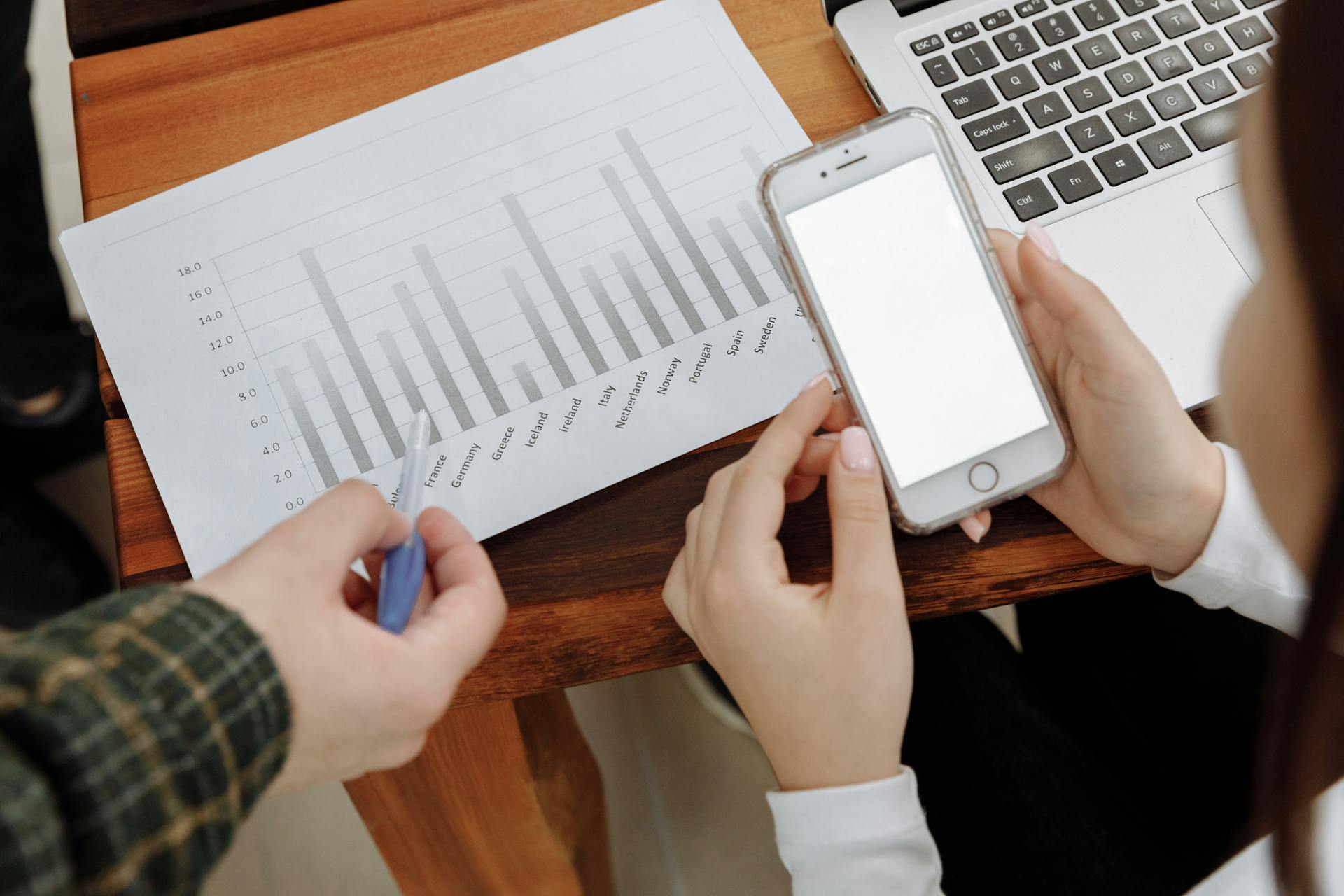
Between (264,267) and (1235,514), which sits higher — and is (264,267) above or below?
above

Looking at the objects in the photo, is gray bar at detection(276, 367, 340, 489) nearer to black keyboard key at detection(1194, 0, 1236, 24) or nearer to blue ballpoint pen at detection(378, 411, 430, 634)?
blue ballpoint pen at detection(378, 411, 430, 634)

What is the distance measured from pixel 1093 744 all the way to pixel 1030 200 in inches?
14.5

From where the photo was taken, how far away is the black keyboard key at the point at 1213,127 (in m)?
0.51

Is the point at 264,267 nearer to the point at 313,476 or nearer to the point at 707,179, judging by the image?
the point at 313,476

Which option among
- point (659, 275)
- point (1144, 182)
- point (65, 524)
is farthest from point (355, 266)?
point (65, 524)

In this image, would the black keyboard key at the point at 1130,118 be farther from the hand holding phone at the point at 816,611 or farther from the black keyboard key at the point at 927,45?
the hand holding phone at the point at 816,611

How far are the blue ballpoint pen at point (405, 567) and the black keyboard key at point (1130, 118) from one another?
40cm

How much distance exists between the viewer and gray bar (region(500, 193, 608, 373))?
0.49 m

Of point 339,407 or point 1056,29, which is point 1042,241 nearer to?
point 1056,29

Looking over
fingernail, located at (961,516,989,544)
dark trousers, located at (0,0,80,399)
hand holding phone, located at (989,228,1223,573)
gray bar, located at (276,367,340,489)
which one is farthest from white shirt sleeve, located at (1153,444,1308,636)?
dark trousers, located at (0,0,80,399)

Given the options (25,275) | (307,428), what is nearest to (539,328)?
(307,428)

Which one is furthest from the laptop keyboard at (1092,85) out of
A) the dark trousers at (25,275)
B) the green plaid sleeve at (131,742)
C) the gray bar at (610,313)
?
the dark trousers at (25,275)

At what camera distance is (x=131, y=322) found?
0.50m

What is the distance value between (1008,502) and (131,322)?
1.52ft
